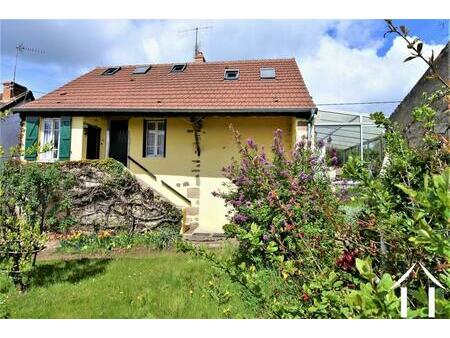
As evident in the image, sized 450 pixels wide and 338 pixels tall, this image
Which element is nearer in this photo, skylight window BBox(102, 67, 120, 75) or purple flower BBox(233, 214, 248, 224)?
purple flower BBox(233, 214, 248, 224)

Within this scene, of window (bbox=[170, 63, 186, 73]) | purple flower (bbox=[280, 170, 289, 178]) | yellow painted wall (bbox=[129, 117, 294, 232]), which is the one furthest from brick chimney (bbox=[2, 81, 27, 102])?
purple flower (bbox=[280, 170, 289, 178])

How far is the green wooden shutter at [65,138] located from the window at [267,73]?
6.91 metres

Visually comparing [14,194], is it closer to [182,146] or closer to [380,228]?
[182,146]

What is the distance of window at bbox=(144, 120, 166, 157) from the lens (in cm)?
1150

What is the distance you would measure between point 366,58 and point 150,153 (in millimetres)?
7802

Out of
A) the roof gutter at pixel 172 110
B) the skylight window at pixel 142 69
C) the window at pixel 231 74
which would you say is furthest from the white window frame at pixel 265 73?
the skylight window at pixel 142 69

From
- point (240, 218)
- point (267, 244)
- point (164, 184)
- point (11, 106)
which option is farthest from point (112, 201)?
point (11, 106)

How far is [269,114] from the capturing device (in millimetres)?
10305

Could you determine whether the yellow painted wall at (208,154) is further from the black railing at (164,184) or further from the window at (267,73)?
the window at (267,73)

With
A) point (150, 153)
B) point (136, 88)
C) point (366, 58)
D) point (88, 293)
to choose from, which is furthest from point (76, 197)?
point (366, 58)

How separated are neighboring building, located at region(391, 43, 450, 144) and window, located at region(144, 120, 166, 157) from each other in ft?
23.2

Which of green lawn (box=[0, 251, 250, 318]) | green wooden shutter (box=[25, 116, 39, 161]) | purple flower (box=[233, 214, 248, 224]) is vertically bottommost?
green lawn (box=[0, 251, 250, 318])

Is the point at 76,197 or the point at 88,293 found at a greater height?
the point at 76,197

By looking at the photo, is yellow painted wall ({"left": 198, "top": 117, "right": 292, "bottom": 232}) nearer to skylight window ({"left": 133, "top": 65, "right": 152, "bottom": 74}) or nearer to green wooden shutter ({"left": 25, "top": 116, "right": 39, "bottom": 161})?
skylight window ({"left": 133, "top": 65, "right": 152, "bottom": 74})
